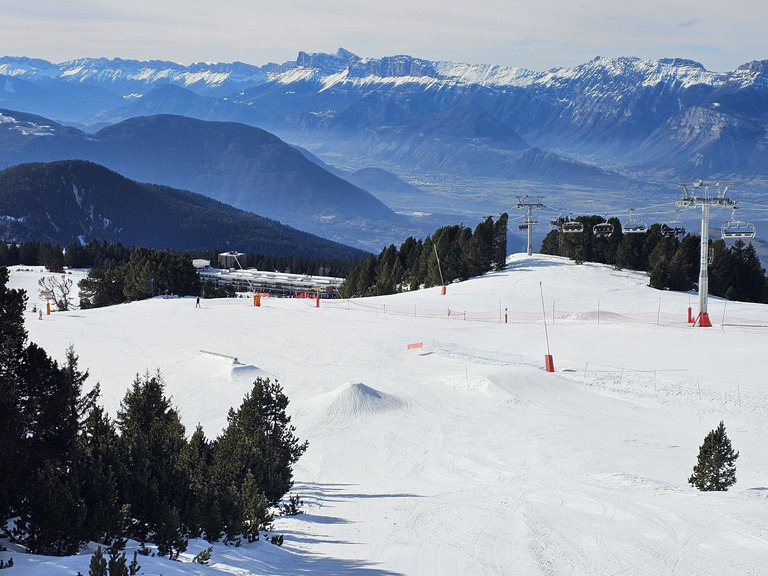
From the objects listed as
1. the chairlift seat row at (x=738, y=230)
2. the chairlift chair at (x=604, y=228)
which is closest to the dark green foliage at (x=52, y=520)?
the chairlift seat row at (x=738, y=230)

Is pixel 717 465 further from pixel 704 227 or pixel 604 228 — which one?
pixel 604 228

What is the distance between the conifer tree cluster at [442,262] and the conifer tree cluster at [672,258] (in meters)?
9.48

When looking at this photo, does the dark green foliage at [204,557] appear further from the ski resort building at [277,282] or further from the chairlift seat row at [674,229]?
the ski resort building at [277,282]

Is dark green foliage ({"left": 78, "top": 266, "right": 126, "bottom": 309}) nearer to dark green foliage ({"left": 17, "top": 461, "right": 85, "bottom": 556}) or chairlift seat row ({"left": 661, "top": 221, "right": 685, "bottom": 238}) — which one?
chairlift seat row ({"left": 661, "top": 221, "right": 685, "bottom": 238})

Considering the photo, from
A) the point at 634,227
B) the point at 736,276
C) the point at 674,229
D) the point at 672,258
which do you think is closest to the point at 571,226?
the point at 634,227

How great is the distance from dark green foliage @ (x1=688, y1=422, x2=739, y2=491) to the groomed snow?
0.71 m

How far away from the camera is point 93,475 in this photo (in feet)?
57.7

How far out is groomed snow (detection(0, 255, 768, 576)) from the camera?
62.9 feet

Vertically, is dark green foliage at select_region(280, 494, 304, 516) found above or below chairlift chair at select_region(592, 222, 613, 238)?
below

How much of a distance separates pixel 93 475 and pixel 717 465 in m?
17.5

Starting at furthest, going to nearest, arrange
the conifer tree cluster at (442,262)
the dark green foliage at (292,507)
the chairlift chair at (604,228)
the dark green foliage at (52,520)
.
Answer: the conifer tree cluster at (442,262), the chairlift chair at (604,228), the dark green foliage at (292,507), the dark green foliage at (52,520)

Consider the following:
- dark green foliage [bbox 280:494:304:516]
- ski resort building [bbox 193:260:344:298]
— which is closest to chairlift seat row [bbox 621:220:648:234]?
dark green foliage [bbox 280:494:304:516]

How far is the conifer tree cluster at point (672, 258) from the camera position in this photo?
7962 cm

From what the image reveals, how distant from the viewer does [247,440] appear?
22.5 m
